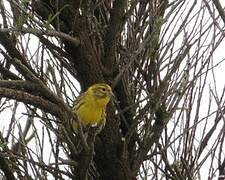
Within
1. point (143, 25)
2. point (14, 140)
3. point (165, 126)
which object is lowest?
point (165, 126)

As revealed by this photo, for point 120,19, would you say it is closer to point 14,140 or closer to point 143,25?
point 143,25

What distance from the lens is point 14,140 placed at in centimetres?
518

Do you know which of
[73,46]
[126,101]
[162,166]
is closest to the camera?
[73,46]

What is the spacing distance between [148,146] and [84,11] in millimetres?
1131

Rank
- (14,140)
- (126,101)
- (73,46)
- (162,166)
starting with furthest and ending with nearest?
(14,140)
(162,166)
(126,101)
(73,46)

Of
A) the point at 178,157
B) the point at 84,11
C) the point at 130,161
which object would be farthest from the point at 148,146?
the point at 84,11

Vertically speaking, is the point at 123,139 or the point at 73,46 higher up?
the point at 73,46

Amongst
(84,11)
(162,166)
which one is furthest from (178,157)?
(84,11)

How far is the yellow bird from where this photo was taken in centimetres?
403

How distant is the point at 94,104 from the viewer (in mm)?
4453

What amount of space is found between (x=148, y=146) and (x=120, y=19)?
0.99m

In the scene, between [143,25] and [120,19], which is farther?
[143,25]

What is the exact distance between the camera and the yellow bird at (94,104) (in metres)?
4.03

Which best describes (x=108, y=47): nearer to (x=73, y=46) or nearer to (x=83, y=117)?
(x=73, y=46)
